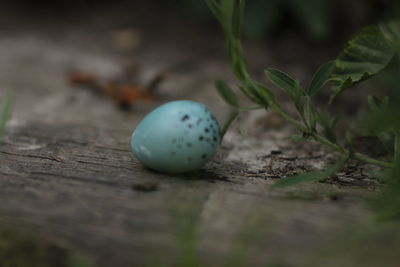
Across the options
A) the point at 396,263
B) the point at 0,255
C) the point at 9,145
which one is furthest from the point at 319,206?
the point at 9,145

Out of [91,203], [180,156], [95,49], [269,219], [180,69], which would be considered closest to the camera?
[269,219]

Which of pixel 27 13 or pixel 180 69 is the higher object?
pixel 27 13

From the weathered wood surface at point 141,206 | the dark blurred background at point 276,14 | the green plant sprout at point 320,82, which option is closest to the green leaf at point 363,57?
the green plant sprout at point 320,82

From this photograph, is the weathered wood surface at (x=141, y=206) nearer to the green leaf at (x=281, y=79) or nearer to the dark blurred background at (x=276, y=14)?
the green leaf at (x=281, y=79)

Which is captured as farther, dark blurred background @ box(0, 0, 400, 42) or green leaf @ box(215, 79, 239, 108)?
dark blurred background @ box(0, 0, 400, 42)

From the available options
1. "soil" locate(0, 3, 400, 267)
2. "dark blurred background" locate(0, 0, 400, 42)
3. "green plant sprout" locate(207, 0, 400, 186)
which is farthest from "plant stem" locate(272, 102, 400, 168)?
"dark blurred background" locate(0, 0, 400, 42)

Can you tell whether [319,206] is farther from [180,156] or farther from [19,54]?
[19,54]

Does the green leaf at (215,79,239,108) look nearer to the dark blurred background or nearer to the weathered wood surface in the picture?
the weathered wood surface

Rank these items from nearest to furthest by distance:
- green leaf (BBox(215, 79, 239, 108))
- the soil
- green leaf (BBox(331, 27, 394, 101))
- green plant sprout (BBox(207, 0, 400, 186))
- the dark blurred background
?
the soil < green plant sprout (BBox(207, 0, 400, 186)) < green leaf (BBox(215, 79, 239, 108)) < green leaf (BBox(331, 27, 394, 101)) < the dark blurred background
